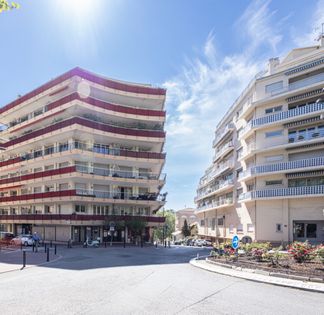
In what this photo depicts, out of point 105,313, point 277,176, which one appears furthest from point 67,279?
point 277,176

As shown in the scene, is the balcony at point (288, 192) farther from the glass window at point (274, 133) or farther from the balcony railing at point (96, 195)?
the balcony railing at point (96, 195)

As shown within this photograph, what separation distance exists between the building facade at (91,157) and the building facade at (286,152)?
40.7 feet

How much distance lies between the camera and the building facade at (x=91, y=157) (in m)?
40.1

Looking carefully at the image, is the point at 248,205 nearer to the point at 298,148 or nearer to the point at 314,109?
the point at 298,148

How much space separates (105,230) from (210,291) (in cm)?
3225

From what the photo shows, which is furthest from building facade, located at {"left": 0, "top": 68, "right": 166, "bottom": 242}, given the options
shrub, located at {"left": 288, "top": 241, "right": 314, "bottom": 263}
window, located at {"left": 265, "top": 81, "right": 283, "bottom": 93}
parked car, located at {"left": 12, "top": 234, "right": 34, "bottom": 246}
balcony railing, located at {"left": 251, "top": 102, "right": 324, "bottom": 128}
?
shrub, located at {"left": 288, "top": 241, "right": 314, "bottom": 263}

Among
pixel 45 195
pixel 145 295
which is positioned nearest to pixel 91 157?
pixel 45 195

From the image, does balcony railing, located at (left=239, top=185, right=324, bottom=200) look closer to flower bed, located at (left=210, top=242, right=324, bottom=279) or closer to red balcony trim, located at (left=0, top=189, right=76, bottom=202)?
flower bed, located at (left=210, top=242, right=324, bottom=279)

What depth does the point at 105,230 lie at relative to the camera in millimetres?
41406

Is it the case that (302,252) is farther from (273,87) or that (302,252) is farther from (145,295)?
(273,87)

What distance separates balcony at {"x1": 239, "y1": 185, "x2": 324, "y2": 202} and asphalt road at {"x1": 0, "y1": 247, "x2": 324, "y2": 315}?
22148mm

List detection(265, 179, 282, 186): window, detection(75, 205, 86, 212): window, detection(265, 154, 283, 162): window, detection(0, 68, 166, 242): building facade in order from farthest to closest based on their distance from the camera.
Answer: detection(75, 205, 86, 212): window < detection(0, 68, 166, 242): building facade < detection(265, 154, 283, 162): window < detection(265, 179, 282, 186): window

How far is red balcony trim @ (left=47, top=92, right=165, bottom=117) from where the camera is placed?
40.3 metres

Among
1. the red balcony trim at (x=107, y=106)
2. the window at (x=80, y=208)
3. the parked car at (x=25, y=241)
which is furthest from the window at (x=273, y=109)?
the parked car at (x=25, y=241)
